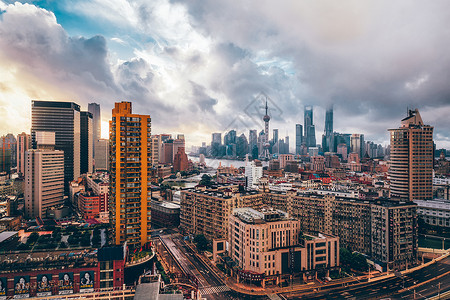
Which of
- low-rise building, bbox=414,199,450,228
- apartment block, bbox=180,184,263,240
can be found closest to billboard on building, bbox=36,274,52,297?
apartment block, bbox=180,184,263,240

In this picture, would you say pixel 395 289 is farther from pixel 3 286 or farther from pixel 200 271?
pixel 3 286

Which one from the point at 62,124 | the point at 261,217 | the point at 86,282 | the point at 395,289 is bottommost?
the point at 395,289

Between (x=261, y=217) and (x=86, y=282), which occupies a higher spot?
(x=261, y=217)

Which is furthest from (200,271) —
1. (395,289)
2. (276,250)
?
(395,289)

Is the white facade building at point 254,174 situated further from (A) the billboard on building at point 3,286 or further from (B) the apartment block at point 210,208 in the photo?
(A) the billboard on building at point 3,286

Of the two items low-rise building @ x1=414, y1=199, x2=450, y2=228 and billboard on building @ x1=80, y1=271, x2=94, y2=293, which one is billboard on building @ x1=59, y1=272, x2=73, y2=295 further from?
low-rise building @ x1=414, y1=199, x2=450, y2=228

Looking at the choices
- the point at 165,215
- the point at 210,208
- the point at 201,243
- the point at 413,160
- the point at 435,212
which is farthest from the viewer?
the point at 413,160
